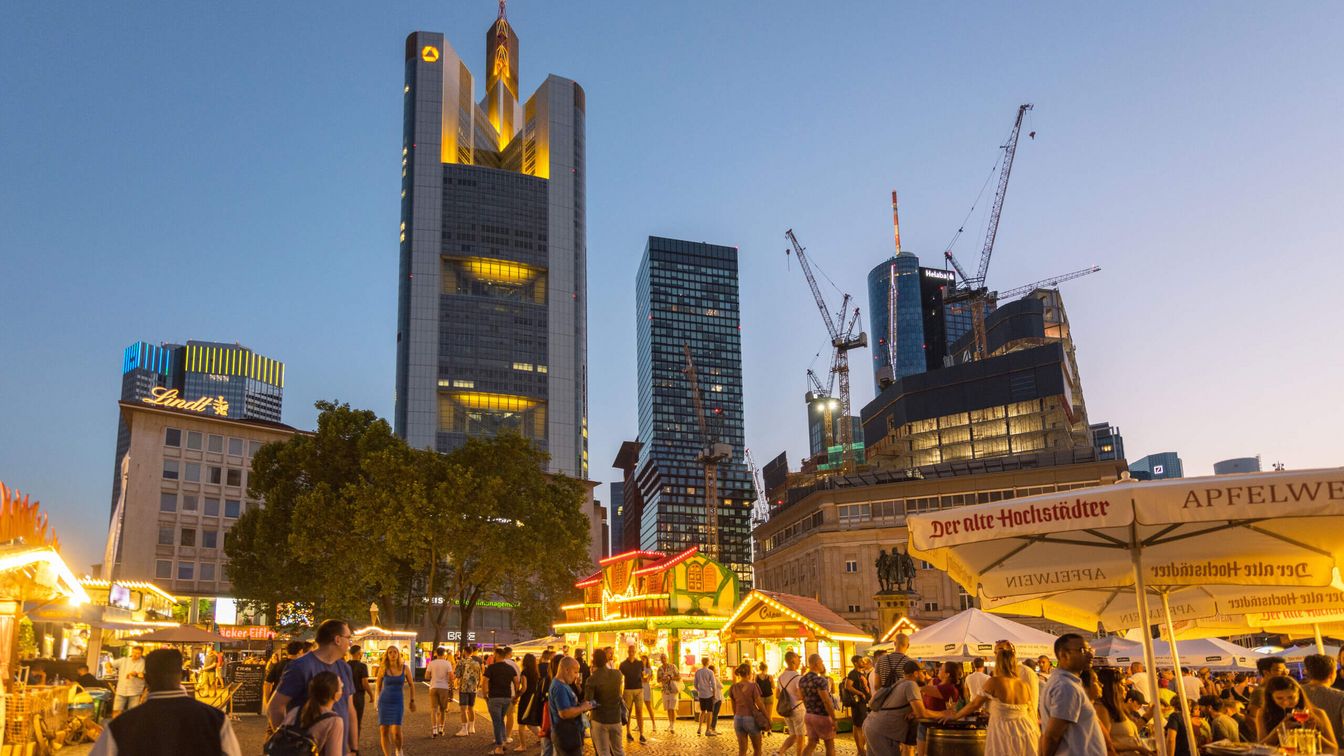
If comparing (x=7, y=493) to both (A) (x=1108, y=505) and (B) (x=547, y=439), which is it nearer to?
(A) (x=1108, y=505)

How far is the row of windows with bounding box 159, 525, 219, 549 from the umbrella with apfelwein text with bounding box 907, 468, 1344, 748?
81574 mm

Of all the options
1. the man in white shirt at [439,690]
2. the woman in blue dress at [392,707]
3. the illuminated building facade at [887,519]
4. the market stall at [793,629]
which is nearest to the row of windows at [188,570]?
the illuminated building facade at [887,519]

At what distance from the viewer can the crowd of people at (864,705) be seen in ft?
20.5

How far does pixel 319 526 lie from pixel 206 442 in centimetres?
4926

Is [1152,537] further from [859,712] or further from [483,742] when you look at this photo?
[483,742]

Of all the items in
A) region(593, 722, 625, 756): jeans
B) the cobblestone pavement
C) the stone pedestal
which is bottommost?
the cobblestone pavement

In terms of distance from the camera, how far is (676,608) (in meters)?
32.9

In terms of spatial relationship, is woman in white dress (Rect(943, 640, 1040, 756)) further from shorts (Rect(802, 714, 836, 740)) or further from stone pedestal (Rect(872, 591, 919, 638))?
stone pedestal (Rect(872, 591, 919, 638))

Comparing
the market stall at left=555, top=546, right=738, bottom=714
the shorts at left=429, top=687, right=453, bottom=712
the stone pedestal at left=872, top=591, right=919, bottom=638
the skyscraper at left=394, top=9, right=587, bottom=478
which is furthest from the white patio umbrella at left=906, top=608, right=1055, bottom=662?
the skyscraper at left=394, top=9, right=587, bottom=478

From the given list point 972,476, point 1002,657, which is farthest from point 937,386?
point 1002,657

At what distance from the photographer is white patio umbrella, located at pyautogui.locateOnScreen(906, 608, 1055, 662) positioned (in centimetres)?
1742

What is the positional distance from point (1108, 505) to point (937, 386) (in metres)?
129

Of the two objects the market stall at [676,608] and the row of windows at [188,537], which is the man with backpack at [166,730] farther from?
the row of windows at [188,537]

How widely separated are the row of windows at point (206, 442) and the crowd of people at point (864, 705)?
67134 millimetres
